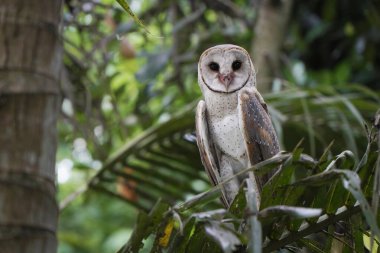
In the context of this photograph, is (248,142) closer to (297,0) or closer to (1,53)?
(1,53)

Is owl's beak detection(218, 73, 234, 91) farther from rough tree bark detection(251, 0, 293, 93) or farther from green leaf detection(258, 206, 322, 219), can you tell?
rough tree bark detection(251, 0, 293, 93)

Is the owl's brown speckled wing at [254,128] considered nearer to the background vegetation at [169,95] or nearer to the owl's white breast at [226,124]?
the owl's white breast at [226,124]

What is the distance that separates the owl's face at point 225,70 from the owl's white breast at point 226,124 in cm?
3

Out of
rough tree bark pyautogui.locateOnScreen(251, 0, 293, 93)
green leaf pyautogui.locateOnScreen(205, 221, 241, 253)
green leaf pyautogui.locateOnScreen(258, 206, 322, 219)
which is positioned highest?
rough tree bark pyautogui.locateOnScreen(251, 0, 293, 93)

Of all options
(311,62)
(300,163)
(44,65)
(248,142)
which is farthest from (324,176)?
(311,62)

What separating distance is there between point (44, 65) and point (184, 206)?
51cm

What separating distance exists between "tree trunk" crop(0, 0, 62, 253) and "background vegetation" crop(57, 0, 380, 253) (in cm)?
24

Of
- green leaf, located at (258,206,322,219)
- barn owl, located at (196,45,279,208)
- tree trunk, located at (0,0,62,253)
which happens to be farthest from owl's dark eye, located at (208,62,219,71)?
green leaf, located at (258,206,322,219)

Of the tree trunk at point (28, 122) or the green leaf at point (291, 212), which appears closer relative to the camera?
the green leaf at point (291, 212)

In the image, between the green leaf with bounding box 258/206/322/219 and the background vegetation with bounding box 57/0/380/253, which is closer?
the green leaf with bounding box 258/206/322/219

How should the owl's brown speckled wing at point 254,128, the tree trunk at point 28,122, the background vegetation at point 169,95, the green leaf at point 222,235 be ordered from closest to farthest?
the green leaf at point 222,235, the tree trunk at point 28,122, the owl's brown speckled wing at point 254,128, the background vegetation at point 169,95

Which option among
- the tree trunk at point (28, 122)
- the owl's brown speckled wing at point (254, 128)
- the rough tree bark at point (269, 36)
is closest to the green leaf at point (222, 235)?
the tree trunk at point (28, 122)

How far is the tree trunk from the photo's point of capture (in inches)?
54.7

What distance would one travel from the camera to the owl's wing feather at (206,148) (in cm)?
208
